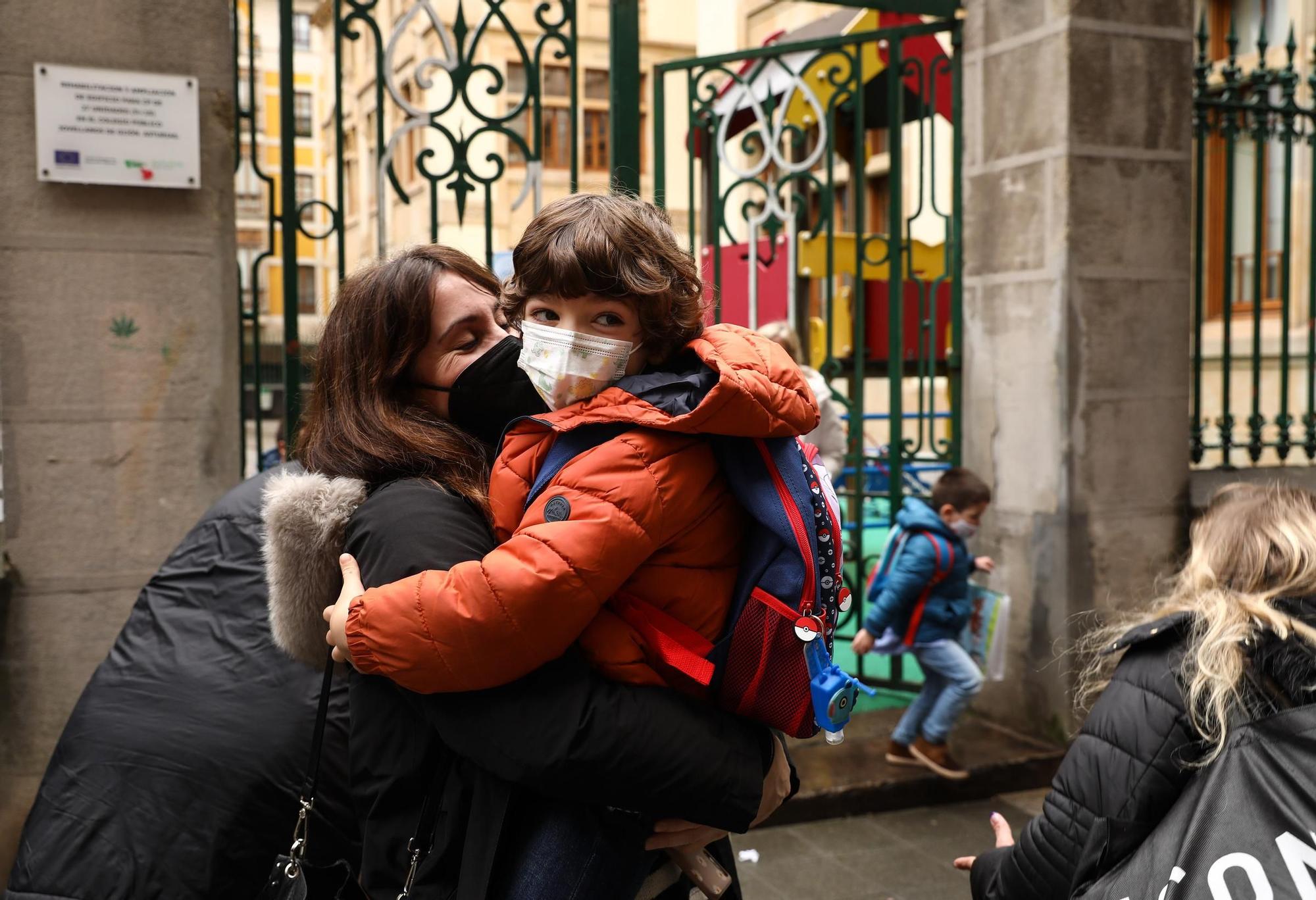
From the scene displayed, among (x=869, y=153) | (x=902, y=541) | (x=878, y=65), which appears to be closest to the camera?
(x=902, y=541)

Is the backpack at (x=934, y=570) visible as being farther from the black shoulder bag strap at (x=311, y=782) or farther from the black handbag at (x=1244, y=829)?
the black shoulder bag strap at (x=311, y=782)

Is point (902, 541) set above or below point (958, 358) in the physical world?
below

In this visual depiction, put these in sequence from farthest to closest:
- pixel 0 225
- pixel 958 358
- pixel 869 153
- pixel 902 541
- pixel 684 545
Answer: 1. pixel 869 153
2. pixel 958 358
3. pixel 902 541
4. pixel 0 225
5. pixel 684 545

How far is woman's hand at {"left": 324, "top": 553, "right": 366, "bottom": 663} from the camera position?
1608 millimetres

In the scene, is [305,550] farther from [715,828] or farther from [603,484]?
[715,828]

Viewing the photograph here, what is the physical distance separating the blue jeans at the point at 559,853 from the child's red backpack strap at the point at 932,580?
3.61 m

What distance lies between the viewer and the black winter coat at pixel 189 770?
1998mm

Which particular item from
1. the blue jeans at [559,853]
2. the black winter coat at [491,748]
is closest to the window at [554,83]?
the black winter coat at [491,748]

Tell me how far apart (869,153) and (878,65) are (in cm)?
1022

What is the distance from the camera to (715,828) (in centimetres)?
175

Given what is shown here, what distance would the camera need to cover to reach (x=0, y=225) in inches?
150

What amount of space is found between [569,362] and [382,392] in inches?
12.6

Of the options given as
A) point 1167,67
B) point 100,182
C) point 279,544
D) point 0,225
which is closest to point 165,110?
point 100,182

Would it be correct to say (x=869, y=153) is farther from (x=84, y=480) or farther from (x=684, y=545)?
(x=684, y=545)
